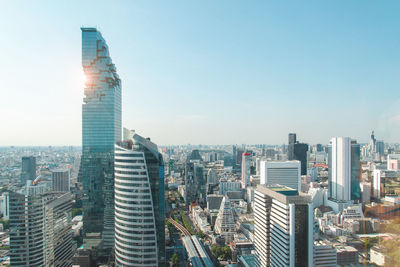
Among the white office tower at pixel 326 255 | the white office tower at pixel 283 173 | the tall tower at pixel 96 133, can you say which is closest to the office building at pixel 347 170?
the white office tower at pixel 283 173

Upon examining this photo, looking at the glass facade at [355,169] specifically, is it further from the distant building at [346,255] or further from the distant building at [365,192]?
the distant building at [346,255]

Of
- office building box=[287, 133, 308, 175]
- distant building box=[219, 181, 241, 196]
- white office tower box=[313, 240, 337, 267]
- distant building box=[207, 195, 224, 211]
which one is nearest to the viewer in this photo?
white office tower box=[313, 240, 337, 267]

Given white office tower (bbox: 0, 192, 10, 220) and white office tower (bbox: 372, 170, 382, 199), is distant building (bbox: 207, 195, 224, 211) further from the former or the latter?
white office tower (bbox: 0, 192, 10, 220)

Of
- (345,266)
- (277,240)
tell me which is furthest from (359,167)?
(277,240)

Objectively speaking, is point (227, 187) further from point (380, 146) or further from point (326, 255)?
point (326, 255)

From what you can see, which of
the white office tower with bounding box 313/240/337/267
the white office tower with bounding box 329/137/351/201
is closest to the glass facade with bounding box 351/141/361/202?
the white office tower with bounding box 329/137/351/201

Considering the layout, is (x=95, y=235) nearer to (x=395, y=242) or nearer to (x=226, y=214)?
(x=226, y=214)
